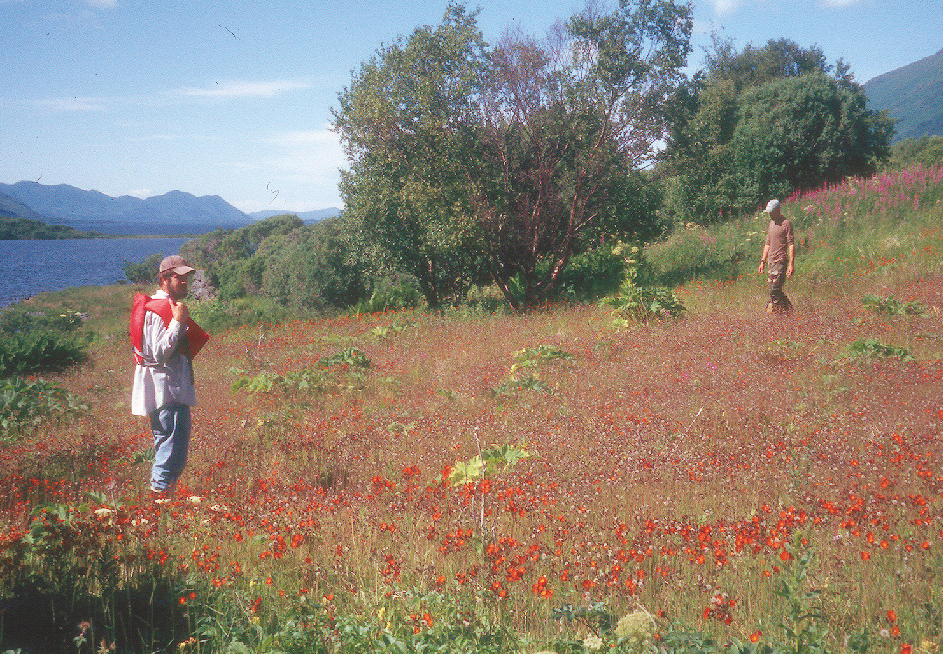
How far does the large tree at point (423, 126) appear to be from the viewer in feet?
52.4

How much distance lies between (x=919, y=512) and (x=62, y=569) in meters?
5.32

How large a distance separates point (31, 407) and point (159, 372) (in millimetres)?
5762

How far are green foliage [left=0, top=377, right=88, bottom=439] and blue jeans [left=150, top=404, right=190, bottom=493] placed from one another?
4894 mm

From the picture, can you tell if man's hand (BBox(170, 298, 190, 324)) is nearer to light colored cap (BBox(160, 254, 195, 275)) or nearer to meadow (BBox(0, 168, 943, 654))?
light colored cap (BBox(160, 254, 195, 275))

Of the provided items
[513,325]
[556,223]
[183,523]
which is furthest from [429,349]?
[183,523]

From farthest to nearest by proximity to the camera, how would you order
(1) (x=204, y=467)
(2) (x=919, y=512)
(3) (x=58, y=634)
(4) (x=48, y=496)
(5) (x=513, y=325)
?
1. (5) (x=513, y=325)
2. (1) (x=204, y=467)
3. (4) (x=48, y=496)
4. (2) (x=919, y=512)
5. (3) (x=58, y=634)

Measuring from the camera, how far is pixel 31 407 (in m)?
9.21

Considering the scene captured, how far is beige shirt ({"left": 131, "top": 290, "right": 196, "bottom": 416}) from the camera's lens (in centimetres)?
497

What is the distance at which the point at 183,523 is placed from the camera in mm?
4379

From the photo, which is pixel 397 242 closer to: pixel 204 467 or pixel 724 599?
pixel 204 467

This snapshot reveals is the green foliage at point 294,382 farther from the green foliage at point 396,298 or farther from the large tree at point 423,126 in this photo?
the green foliage at point 396,298

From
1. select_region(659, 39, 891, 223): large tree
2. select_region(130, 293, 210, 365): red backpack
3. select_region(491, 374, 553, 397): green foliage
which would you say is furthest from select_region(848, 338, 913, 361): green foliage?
select_region(659, 39, 891, 223): large tree

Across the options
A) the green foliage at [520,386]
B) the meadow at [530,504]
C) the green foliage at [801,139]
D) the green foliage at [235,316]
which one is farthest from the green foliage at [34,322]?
the green foliage at [801,139]

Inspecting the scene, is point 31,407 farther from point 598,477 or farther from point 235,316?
point 235,316
